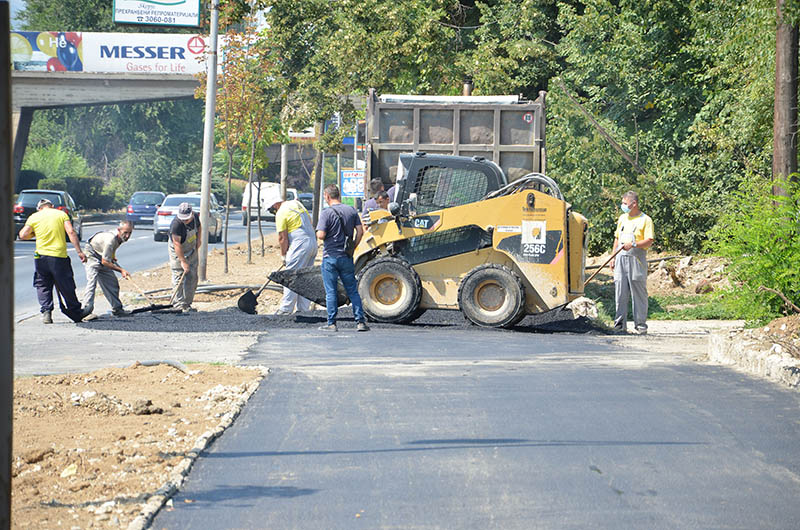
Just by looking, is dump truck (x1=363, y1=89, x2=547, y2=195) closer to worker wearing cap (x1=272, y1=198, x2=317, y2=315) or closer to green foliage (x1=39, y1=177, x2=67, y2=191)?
worker wearing cap (x1=272, y1=198, x2=317, y2=315)

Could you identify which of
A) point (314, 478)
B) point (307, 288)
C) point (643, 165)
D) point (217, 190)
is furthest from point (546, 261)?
point (217, 190)

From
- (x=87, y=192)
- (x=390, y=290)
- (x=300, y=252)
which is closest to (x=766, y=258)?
(x=390, y=290)

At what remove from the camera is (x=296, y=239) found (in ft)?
50.9

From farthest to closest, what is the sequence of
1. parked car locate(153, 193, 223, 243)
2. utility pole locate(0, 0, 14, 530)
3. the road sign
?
parked car locate(153, 193, 223, 243), the road sign, utility pole locate(0, 0, 14, 530)

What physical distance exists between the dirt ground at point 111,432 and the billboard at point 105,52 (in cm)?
4480

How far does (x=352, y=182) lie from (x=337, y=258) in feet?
51.4

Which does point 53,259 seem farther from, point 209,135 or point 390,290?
point 209,135

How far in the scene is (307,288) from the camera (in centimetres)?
1447

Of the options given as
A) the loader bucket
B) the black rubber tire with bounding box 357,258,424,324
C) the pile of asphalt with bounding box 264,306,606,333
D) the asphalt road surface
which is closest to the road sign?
the asphalt road surface

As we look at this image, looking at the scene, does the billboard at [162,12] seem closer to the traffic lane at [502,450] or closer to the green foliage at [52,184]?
the green foliage at [52,184]

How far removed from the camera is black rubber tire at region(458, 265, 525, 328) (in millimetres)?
13336

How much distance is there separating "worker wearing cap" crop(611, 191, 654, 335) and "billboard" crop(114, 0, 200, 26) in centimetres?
3967

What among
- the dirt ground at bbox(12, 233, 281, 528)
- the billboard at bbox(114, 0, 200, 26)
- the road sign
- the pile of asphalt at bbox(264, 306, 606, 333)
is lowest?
the dirt ground at bbox(12, 233, 281, 528)

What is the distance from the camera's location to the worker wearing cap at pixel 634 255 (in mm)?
13594
